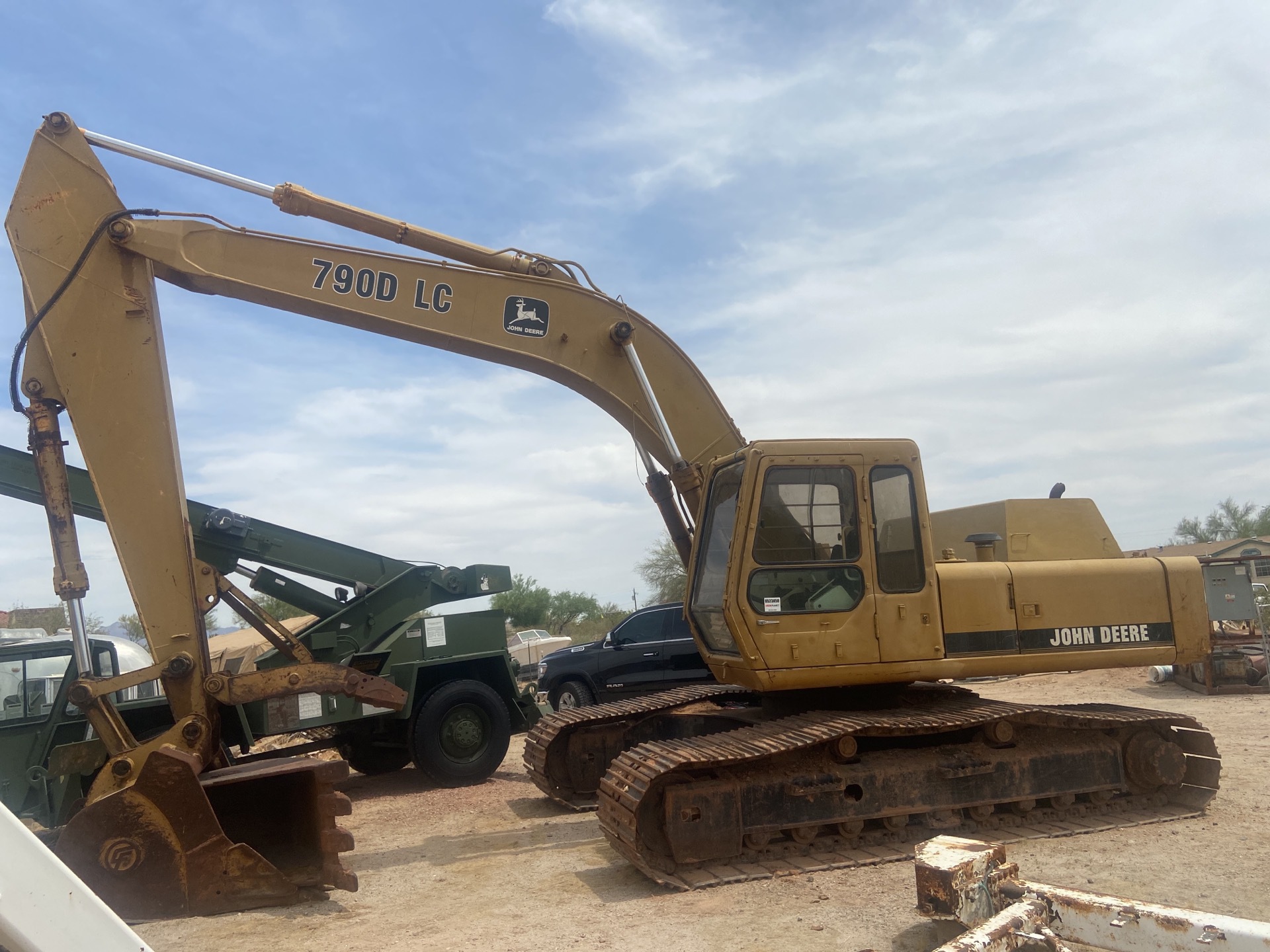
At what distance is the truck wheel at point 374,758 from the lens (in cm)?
1026

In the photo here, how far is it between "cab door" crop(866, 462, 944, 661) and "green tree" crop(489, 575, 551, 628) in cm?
4020

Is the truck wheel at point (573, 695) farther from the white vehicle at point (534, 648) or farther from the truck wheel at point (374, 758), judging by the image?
the white vehicle at point (534, 648)

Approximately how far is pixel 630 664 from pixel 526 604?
34.0 meters

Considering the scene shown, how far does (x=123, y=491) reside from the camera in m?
6.01

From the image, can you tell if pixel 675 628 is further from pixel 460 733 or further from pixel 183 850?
pixel 183 850

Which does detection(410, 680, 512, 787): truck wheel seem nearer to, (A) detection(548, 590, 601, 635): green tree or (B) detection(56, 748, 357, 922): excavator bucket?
(B) detection(56, 748, 357, 922): excavator bucket

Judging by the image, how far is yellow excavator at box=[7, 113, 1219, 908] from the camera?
5.87 meters

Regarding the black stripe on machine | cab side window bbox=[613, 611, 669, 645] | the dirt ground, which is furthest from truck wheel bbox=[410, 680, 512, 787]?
the black stripe on machine

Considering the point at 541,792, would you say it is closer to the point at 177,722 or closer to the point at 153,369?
the point at 177,722

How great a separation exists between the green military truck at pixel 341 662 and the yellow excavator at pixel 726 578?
2.30 m

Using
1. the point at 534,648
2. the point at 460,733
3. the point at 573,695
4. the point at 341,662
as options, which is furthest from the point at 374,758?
the point at 534,648

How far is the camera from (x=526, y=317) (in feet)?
23.0

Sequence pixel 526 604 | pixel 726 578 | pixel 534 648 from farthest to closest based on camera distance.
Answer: pixel 526 604 → pixel 534 648 → pixel 726 578

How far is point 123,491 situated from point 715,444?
4.06 meters
